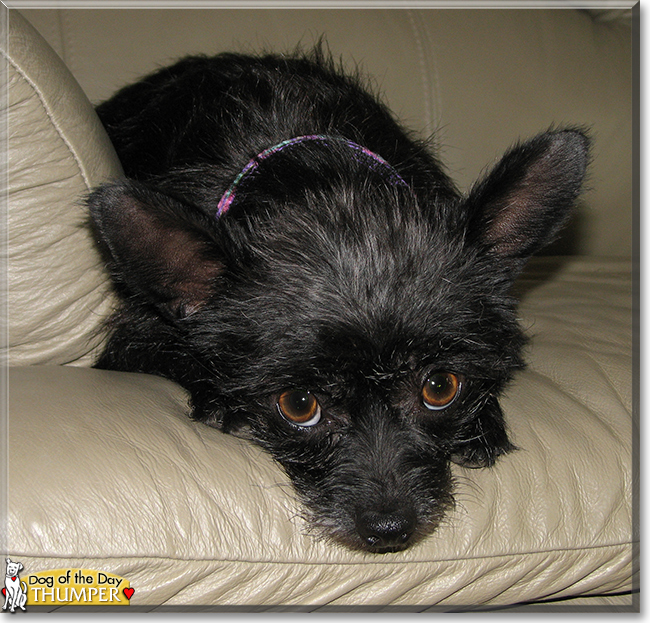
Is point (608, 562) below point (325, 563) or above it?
below

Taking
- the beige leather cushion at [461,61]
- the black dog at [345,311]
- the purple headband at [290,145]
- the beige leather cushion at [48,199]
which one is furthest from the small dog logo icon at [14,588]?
the beige leather cushion at [461,61]

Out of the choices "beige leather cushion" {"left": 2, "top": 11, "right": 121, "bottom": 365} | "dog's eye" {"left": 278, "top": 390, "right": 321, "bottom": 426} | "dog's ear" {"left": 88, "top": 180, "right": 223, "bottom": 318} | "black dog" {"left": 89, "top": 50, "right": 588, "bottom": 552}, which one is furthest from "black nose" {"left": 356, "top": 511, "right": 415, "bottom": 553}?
"beige leather cushion" {"left": 2, "top": 11, "right": 121, "bottom": 365}

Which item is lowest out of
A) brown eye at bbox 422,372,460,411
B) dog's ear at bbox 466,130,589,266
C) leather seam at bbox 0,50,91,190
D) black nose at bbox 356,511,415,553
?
black nose at bbox 356,511,415,553

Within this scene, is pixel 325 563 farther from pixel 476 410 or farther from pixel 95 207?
pixel 95 207

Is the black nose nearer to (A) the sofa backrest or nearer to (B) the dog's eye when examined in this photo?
(B) the dog's eye

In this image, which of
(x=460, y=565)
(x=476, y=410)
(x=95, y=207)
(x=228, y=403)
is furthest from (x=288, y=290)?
(x=460, y=565)

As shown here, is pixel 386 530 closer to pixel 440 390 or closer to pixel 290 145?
pixel 440 390
